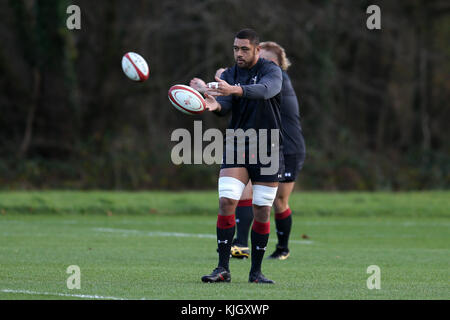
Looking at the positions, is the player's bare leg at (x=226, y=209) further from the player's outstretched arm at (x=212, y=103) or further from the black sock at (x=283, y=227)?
the black sock at (x=283, y=227)

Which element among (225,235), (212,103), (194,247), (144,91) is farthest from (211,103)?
(144,91)

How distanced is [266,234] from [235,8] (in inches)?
748

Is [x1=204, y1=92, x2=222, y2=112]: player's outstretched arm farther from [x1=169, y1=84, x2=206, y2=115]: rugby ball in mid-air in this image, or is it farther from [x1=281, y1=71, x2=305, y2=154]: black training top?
[x1=281, y1=71, x2=305, y2=154]: black training top

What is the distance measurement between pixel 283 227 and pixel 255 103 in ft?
10.1

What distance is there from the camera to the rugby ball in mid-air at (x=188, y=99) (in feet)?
25.2

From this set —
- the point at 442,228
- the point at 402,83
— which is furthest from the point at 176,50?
the point at 442,228

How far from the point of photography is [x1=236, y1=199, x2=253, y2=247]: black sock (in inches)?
403

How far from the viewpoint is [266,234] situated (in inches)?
314

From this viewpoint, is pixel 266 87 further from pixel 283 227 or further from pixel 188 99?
pixel 283 227

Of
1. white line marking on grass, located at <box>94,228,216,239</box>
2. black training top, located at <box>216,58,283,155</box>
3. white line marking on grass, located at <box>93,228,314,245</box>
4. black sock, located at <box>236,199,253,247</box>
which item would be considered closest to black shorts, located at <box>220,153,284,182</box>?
black training top, located at <box>216,58,283,155</box>

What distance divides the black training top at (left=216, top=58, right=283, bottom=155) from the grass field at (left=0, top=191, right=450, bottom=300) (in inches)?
61.0

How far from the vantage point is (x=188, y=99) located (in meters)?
7.72
